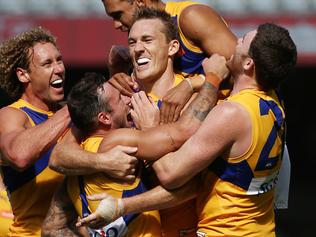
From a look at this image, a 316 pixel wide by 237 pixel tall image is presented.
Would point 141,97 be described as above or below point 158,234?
above

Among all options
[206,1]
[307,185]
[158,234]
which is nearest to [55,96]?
[158,234]

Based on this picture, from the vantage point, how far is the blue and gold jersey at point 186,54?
5523 millimetres

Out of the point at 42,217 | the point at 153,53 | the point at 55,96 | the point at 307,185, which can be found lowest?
the point at 307,185

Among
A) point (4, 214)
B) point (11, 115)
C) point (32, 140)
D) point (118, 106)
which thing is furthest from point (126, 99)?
point (4, 214)

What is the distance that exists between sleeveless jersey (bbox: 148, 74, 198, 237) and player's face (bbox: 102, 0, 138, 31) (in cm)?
73

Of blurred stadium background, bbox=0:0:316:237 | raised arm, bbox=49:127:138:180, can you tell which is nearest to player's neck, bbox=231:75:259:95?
raised arm, bbox=49:127:138:180

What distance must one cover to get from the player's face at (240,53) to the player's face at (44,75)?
1.61m

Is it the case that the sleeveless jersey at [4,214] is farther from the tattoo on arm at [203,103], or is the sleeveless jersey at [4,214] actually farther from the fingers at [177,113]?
the tattoo on arm at [203,103]

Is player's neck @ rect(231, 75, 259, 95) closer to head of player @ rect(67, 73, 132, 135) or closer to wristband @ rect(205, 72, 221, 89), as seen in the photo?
wristband @ rect(205, 72, 221, 89)

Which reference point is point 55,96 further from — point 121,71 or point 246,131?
point 246,131

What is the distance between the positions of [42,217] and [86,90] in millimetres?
1277

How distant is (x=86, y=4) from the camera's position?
14469mm

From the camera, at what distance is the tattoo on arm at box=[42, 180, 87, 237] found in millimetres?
5492

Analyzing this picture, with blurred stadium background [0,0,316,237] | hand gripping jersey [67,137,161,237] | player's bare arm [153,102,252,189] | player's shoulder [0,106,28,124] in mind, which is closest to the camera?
player's bare arm [153,102,252,189]
